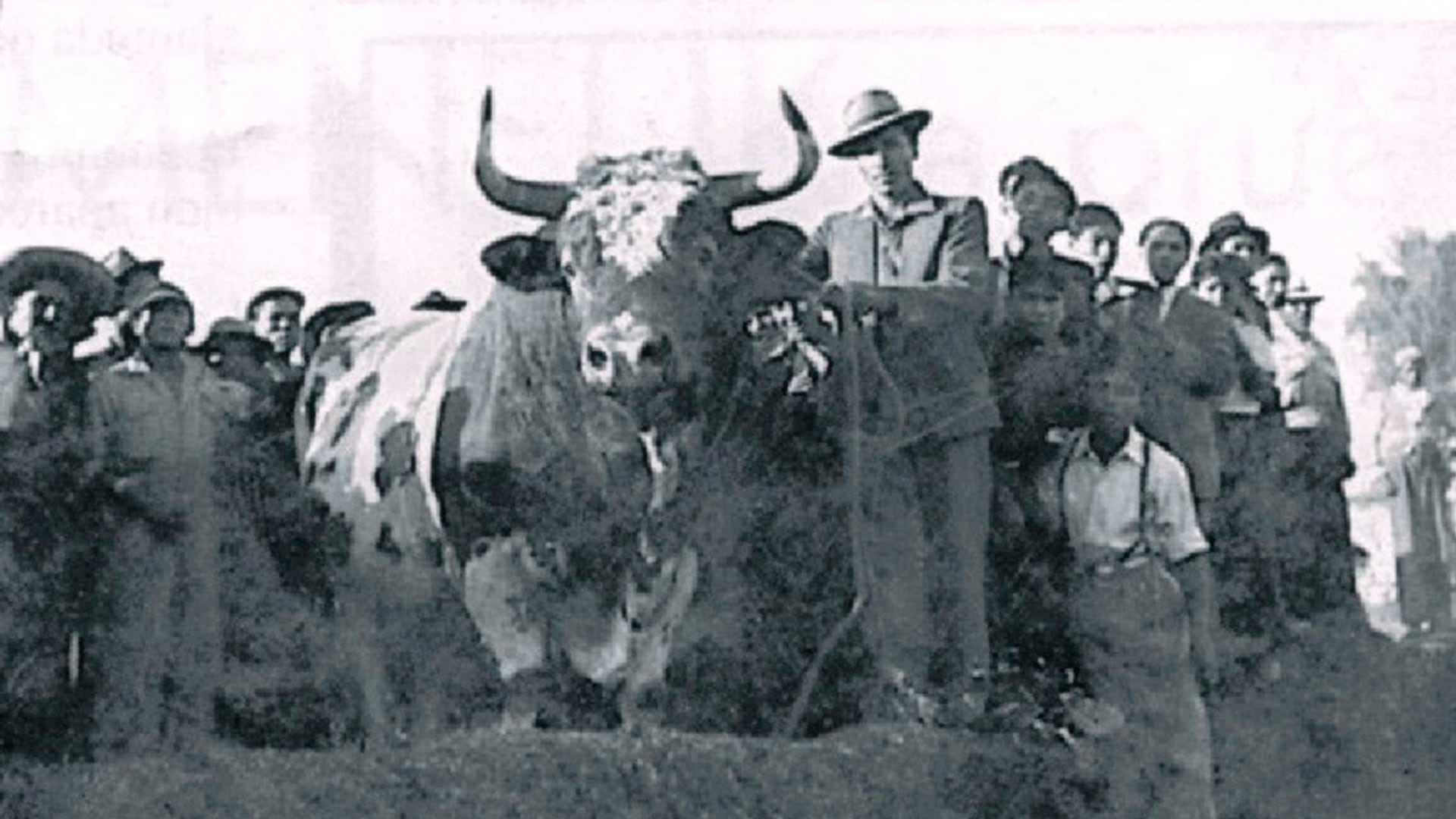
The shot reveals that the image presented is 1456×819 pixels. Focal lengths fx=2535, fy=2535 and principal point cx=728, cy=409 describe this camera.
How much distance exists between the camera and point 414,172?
520cm

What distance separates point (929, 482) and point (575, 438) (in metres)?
0.72

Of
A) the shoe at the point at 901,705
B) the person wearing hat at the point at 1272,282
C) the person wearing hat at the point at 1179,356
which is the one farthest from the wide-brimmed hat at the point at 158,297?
the person wearing hat at the point at 1272,282

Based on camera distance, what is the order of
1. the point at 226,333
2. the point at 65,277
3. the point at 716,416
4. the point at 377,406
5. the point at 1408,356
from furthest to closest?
the point at 1408,356, the point at 377,406, the point at 226,333, the point at 65,277, the point at 716,416

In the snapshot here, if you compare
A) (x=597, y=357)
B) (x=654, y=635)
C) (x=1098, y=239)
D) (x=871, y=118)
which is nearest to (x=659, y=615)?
(x=654, y=635)

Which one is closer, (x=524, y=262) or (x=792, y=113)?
(x=524, y=262)

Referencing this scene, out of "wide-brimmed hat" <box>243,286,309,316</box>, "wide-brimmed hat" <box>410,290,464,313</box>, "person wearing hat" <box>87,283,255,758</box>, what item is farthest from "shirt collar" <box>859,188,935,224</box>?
"person wearing hat" <box>87,283,255,758</box>

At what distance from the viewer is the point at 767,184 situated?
504 centimetres

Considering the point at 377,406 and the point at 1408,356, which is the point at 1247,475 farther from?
the point at 377,406

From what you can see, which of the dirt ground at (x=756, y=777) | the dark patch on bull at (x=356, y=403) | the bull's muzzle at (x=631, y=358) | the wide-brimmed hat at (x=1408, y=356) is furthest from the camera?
the wide-brimmed hat at (x=1408, y=356)

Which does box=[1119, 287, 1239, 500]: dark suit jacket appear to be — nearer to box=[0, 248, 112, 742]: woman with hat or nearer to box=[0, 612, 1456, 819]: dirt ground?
box=[0, 612, 1456, 819]: dirt ground

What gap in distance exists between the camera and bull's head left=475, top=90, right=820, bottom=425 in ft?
15.7

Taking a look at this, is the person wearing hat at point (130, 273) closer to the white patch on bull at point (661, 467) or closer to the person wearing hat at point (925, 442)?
the white patch on bull at point (661, 467)

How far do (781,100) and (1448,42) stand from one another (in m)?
1.48

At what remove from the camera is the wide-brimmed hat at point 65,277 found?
498 cm
